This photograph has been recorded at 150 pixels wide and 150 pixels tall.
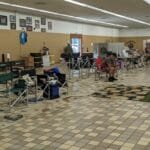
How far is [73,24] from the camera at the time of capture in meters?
18.6

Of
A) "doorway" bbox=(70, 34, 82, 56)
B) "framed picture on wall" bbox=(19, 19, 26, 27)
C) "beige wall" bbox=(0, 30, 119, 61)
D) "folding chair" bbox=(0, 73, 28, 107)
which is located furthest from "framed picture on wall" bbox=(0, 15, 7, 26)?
"folding chair" bbox=(0, 73, 28, 107)

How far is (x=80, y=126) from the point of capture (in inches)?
180

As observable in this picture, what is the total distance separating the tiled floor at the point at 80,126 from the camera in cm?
379

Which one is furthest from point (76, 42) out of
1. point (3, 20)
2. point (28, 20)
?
point (3, 20)

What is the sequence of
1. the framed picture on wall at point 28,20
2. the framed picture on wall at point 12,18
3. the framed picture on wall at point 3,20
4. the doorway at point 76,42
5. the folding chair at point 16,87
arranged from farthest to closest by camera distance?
the doorway at point 76,42, the framed picture on wall at point 28,20, the framed picture on wall at point 12,18, the framed picture on wall at point 3,20, the folding chair at point 16,87

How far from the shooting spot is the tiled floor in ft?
12.4

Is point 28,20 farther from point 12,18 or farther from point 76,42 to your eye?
point 76,42

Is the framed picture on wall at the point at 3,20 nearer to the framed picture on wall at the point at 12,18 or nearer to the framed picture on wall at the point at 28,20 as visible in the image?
the framed picture on wall at the point at 12,18

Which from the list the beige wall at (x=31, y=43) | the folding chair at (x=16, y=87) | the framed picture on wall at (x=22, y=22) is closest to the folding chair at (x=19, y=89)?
the folding chair at (x=16, y=87)

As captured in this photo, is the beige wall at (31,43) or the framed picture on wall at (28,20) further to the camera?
the framed picture on wall at (28,20)

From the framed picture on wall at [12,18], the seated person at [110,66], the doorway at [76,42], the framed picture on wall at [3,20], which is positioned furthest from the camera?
the doorway at [76,42]

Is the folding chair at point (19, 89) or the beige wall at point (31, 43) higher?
the beige wall at point (31, 43)

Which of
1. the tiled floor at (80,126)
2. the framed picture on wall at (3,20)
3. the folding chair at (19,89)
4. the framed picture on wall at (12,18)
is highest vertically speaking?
the framed picture on wall at (12,18)

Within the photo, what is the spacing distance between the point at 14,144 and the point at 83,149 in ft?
3.21
